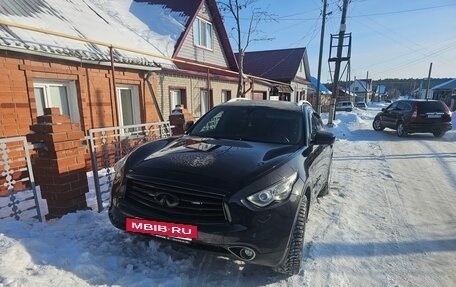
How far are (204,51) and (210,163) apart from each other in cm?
1187

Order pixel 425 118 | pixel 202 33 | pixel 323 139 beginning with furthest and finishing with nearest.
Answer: pixel 202 33 < pixel 425 118 < pixel 323 139

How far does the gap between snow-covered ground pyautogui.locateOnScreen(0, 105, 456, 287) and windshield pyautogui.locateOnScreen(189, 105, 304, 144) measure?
4.18ft

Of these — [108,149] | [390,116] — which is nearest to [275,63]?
[390,116]

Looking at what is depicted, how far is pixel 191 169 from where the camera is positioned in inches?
99.0

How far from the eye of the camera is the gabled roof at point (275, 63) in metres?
24.4

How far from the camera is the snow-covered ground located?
2.45 m

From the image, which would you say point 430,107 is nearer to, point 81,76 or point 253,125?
point 253,125

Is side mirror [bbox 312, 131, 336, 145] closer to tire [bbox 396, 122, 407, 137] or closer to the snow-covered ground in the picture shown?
the snow-covered ground

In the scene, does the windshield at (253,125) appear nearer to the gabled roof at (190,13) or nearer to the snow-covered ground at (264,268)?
the snow-covered ground at (264,268)

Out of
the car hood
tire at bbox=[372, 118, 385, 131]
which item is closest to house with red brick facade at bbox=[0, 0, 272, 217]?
the car hood

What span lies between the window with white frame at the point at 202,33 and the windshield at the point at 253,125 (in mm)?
9743

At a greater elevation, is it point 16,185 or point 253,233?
point 253,233

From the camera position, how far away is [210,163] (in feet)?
8.55

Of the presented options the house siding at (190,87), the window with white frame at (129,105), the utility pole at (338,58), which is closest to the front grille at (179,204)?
the window with white frame at (129,105)
